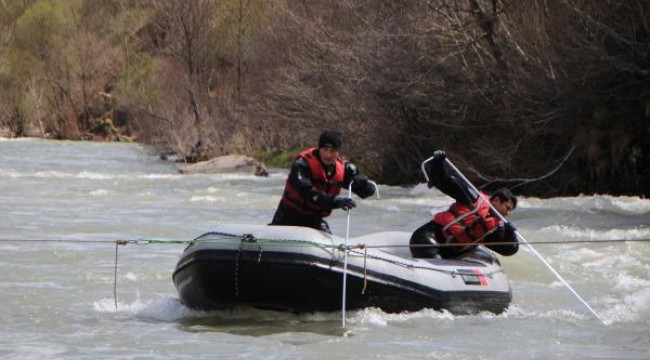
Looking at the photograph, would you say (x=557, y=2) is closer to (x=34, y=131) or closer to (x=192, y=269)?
(x=192, y=269)

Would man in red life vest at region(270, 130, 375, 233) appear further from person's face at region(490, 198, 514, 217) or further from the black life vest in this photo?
person's face at region(490, 198, 514, 217)

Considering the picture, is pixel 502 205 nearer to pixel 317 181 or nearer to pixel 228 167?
pixel 317 181

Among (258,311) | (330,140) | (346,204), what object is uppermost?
(330,140)

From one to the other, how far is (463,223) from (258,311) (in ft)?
6.09

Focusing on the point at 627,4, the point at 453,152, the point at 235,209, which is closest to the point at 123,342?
the point at 235,209

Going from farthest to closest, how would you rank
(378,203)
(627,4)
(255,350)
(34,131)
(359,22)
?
(34,131), (359,22), (378,203), (627,4), (255,350)

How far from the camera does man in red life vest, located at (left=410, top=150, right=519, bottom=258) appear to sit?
9977 mm

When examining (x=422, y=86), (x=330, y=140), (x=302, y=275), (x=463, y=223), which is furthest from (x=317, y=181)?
(x=422, y=86)

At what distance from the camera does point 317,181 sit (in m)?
9.75

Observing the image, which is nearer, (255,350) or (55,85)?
(255,350)

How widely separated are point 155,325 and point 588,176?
14.1 meters

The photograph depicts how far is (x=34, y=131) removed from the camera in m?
60.7

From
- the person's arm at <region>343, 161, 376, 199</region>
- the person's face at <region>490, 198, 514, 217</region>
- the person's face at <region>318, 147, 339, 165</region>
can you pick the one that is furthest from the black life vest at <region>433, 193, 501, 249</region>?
the person's face at <region>318, 147, 339, 165</region>

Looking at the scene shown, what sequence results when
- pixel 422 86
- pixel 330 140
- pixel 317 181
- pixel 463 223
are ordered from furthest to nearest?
pixel 422 86 < pixel 463 223 < pixel 317 181 < pixel 330 140
